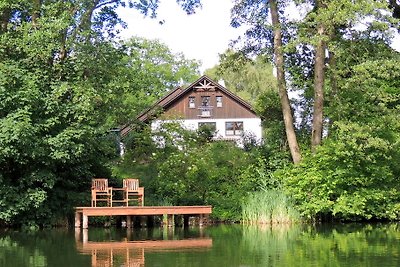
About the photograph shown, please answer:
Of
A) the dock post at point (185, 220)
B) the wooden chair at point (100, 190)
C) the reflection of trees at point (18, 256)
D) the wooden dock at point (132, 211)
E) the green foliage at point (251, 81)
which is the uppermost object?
the green foliage at point (251, 81)

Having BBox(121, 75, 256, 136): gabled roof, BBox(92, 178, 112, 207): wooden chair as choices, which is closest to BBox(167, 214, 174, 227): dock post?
BBox(92, 178, 112, 207): wooden chair

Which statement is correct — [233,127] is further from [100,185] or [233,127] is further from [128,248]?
[128,248]

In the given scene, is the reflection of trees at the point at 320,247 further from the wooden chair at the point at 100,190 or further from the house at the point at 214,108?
the house at the point at 214,108

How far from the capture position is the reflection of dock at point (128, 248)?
9.31m

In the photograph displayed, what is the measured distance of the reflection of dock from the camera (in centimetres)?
931

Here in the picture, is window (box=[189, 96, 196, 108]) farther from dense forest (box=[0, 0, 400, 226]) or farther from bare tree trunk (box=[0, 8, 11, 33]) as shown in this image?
bare tree trunk (box=[0, 8, 11, 33])

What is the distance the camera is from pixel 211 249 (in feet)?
35.9

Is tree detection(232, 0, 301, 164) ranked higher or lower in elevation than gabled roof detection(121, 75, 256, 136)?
lower

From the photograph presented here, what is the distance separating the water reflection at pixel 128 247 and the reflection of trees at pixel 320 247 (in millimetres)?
1073

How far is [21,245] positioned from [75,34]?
7.79 metres

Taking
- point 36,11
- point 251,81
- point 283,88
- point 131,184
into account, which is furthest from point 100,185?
point 251,81

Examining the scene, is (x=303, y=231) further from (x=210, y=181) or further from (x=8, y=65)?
(x=8, y=65)

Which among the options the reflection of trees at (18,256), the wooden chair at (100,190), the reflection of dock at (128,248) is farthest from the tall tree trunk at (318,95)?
the reflection of trees at (18,256)

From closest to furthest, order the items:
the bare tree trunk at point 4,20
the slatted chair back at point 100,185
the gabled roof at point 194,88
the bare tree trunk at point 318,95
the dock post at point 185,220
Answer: the slatted chair back at point 100,185 < the bare tree trunk at point 4,20 < the dock post at point 185,220 < the bare tree trunk at point 318,95 < the gabled roof at point 194,88
